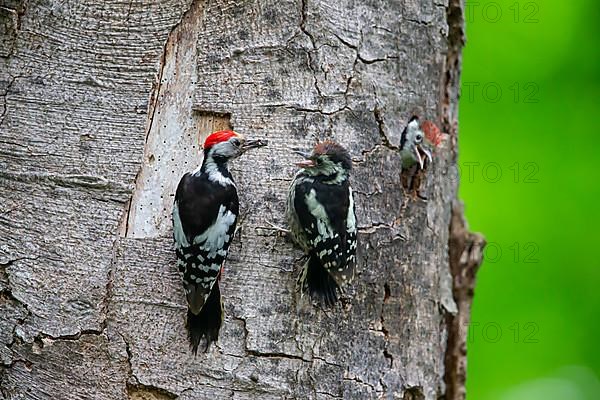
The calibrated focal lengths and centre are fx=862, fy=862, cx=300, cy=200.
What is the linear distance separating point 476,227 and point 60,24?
2.68 m

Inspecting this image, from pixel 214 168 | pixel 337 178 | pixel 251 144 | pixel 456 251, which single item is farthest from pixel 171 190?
pixel 456 251

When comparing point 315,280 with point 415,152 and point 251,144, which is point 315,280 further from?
point 415,152

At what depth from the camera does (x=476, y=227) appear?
488 cm

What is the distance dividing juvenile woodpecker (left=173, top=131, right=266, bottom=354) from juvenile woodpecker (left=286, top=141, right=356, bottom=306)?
0.75 ft

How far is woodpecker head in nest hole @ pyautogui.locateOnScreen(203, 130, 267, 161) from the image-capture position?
290 cm

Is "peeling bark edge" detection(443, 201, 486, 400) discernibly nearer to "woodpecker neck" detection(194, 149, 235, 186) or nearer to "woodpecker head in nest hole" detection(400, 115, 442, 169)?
"woodpecker head in nest hole" detection(400, 115, 442, 169)

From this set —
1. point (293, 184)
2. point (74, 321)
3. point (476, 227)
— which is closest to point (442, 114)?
point (293, 184)

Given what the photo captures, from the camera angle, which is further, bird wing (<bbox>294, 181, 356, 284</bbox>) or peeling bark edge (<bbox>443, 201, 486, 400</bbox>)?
peeling bark edge (<bbox>443, 201, 486, 400</bbox>)

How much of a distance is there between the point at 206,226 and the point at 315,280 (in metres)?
0.43

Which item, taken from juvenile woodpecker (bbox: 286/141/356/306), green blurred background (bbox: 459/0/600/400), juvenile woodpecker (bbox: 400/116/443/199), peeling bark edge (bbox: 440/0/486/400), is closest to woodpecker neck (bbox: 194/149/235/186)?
juvenile woodpecker (bbox: 286/141/356/306)

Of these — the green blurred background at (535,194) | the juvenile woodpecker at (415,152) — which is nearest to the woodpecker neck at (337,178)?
the juvenile woodpecker at (415,152)

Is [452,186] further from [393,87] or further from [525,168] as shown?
[525,168]

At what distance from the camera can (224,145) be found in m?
2.91

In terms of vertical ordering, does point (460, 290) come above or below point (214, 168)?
below
